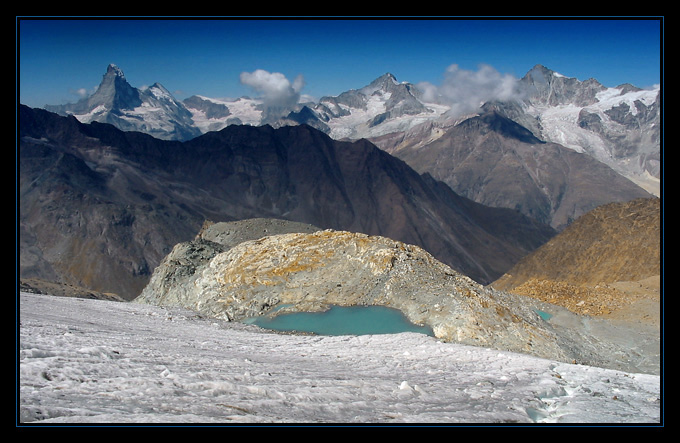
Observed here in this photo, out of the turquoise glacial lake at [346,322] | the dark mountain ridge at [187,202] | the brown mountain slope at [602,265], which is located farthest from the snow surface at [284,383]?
the dark mountain ridge at [187,202]

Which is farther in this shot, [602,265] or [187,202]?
[187,202]

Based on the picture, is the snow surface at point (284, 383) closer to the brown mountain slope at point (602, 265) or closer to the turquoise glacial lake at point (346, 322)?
the turquoise glacial lake at point (346, 322)

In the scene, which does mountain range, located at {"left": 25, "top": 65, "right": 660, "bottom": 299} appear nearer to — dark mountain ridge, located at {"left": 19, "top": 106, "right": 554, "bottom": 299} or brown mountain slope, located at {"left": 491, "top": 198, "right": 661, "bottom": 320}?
dark mountain ridge, located at {"left": 19, "top": 106, "right": 554, "bottom": 299}

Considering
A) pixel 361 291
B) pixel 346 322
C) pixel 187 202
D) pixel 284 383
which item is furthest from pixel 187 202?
pixel 284 383

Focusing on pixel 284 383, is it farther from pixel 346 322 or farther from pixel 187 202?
pixel 187 202

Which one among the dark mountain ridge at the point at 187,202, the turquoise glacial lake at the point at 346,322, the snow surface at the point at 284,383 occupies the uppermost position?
the dark mountain ridge at the point at 187,202
